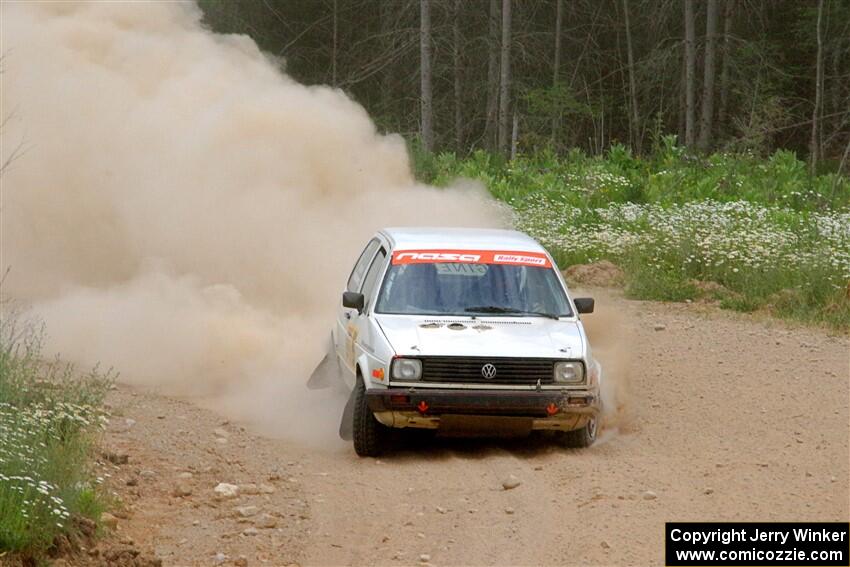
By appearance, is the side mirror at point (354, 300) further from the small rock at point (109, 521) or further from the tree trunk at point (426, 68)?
the tree trunk at point (426, 68)

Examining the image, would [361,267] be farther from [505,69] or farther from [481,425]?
[505,69]

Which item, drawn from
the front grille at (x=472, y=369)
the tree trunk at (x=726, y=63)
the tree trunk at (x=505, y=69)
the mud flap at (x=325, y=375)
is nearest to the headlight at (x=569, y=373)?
the front grille at (x=472, y=369)

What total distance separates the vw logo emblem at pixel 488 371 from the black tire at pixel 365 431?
886 mm

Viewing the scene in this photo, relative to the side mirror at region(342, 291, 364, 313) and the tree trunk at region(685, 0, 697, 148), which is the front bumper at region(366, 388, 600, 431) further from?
the tree trunk at region(685, 0, 697, 148)

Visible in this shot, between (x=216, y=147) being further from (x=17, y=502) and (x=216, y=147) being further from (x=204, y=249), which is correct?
(x=17, y=502)

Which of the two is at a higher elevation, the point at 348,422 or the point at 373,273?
the point at 373,273

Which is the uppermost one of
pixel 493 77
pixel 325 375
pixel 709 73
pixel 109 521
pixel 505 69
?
pixel 505 69

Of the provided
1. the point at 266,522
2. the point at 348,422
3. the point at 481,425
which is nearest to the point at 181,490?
the point at 266,522

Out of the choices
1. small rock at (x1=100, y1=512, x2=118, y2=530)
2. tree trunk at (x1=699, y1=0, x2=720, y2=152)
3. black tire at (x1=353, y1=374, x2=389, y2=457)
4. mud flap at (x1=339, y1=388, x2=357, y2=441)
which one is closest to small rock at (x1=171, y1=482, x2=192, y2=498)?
small rock at (x1=100, y1=512, x2=118, y2=530)

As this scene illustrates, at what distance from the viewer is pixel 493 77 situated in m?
40.6

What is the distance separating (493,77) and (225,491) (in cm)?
3288

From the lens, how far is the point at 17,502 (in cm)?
677

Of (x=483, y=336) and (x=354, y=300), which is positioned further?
(x=354, y=300)

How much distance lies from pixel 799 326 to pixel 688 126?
71.3 feet
